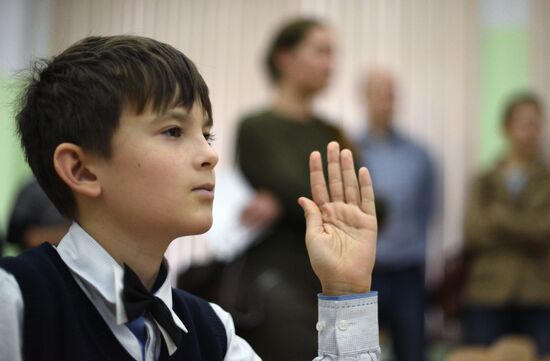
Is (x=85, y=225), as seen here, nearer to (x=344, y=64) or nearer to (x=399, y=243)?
(x=399, y=243)

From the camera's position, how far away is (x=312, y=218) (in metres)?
1.40

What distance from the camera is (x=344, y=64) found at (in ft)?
18.3

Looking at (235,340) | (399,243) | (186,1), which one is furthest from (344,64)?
(235,340)

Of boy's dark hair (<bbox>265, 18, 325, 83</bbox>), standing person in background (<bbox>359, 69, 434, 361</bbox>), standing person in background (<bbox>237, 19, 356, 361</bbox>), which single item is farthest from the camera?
standing person in background (<bbox>359, 69, 434, 361</bbox>)

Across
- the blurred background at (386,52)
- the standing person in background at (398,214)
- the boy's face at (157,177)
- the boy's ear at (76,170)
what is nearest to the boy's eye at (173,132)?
the boy's face at (157,177)

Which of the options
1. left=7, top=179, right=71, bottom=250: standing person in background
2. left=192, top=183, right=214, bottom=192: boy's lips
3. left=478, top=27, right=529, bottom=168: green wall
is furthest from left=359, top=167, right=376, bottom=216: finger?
left=478, top=27, right=529, bottom=168: green wall

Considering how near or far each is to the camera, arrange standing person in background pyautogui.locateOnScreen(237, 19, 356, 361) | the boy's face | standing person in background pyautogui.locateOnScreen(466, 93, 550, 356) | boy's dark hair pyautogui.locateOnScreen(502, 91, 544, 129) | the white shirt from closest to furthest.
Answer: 1. the white shirt
2. the boy's face
3. standing person in background pyautogui.locateOnScreen(237, 19, 356, 361)
4. standing person in background pyautogui.locateOnScreen(466, 93, 550, 356)
5. boy's dark hair pyautogui.locateOnScreen(502, 91, 544, 129)

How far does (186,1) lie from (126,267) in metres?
4.79

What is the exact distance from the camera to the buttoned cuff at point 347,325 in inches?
50.8

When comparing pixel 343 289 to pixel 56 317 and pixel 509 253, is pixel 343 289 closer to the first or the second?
pixel 56 317

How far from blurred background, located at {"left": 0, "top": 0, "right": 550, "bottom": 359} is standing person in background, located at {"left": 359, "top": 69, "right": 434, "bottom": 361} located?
1111mm

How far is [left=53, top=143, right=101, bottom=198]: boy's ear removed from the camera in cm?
124

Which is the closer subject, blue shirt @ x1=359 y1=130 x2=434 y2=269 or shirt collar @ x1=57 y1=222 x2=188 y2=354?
shirt collar @ x1=57 y1=222 x2=188 y2=354

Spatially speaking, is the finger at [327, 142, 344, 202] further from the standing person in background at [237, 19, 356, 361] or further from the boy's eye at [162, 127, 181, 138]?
the standing person in background at [237, 19, 356, 361]
